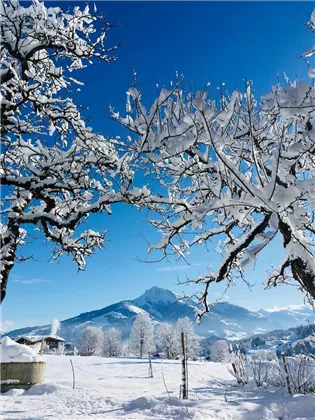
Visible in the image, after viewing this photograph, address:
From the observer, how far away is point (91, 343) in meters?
94.4

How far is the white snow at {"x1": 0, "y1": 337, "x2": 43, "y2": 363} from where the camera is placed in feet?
49.4

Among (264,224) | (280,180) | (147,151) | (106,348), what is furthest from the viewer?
(106,348)

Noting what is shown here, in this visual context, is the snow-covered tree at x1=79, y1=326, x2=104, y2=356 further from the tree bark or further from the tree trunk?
the tree bark

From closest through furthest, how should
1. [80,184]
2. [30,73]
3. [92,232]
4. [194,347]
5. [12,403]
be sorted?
[30,73], [80,184], [92,232], [12,403], [194,347]

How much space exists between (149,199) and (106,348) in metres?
99.6

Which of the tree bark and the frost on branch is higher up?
the frost on branch

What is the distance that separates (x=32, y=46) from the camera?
5.02 metres

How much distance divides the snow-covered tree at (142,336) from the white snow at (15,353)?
2575 inches

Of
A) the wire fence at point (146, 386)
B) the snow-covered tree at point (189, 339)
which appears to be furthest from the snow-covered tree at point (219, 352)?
the wire fence at point (146, 386)

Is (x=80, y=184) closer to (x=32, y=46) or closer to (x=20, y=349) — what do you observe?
(x=32, y=46)

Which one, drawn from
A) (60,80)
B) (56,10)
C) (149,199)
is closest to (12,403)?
(149,199)

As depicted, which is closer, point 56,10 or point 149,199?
point 56,10

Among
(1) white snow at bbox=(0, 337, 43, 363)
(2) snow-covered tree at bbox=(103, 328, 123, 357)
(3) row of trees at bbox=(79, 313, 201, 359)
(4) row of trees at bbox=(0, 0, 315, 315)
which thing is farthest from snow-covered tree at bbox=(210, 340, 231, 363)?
(4) row of trees at bbox=(0, 0, 315, 315)

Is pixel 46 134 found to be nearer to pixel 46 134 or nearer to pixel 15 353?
pixel 46 134
